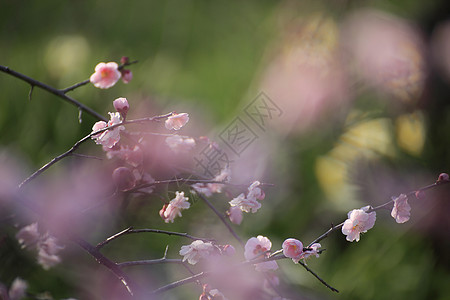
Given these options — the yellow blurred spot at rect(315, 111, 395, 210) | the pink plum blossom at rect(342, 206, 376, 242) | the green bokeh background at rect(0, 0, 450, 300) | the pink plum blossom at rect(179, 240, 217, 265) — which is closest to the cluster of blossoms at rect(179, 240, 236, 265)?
the pink plum blossom at rect(179, 240, 217, 265)

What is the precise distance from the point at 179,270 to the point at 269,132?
1.74 feet

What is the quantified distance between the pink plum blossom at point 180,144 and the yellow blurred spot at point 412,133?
88 centimetres

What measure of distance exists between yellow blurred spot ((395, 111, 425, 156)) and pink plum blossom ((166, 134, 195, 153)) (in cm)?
88

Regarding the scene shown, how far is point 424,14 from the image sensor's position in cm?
141

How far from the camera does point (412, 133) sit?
1355mm

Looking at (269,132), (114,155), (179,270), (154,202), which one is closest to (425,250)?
(269,132)

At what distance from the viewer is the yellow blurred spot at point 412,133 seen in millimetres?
1299

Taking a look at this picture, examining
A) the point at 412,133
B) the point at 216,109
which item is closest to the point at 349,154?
the point at 412,133

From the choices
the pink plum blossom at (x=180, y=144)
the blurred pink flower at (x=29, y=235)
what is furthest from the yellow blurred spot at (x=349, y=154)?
the blurred pink flower at (x=29, y=235)

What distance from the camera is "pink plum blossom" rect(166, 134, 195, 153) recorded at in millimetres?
567

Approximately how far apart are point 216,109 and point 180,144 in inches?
45.9

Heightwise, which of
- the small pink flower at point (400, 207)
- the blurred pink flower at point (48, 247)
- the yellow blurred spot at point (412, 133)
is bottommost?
the yellow blurred spot at point (412, 133)

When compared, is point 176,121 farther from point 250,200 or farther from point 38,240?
point 38,240

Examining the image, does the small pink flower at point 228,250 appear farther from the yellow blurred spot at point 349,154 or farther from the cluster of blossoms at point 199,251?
the yellow blurred spot at point 349,154
